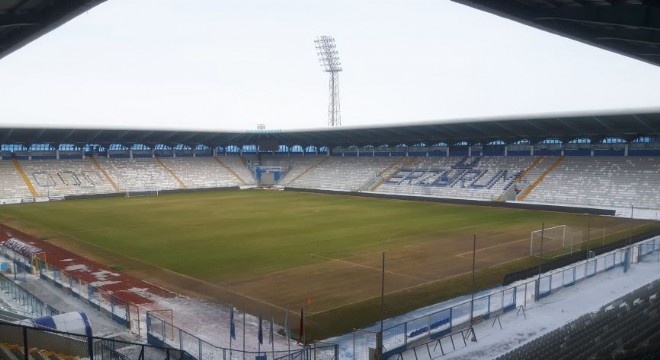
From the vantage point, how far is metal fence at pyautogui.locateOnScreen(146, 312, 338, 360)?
13461mm

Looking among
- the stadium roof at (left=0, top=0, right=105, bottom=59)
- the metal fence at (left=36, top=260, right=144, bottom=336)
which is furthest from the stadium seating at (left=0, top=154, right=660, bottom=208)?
the stadium roof at (left=0, top=0, right=105, bottom=59)

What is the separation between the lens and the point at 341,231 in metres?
36.2

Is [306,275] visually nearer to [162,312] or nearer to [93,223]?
[162,312]

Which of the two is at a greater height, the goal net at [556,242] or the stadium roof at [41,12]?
the stadium roof at [41,12]

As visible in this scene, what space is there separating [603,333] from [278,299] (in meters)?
11.4

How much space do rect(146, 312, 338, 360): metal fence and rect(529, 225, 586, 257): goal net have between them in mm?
15260

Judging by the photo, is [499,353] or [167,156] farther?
[167,156]

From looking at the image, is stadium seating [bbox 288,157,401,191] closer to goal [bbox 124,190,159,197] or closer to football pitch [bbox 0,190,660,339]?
football pitch [bbox 0,190,660,339]

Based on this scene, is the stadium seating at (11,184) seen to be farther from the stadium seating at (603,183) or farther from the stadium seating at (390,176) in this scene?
the stadium seating at (603,183)

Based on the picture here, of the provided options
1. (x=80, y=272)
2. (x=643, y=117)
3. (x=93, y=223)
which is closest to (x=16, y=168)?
(x=93, y=223)

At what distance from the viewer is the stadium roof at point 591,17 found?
11.4 meters

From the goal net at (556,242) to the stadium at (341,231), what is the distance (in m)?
0.25

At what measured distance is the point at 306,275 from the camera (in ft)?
77.7

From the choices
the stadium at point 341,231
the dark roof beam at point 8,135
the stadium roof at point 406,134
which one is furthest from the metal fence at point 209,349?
the dark roof beam at point 8,135
